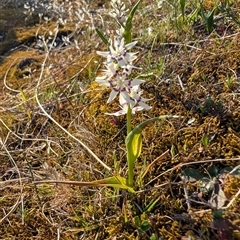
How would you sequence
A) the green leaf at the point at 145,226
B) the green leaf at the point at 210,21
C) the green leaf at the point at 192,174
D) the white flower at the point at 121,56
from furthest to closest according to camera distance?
the green leaf at the point at 210,21 < the green leaf at the point at 192,174 < the green leaf at the point at 145,226 < the white flower at the point at 121,56

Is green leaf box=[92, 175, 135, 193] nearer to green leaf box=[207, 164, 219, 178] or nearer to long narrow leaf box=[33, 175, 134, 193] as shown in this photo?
long narrow leaf box=[33, 175, 134, 193]

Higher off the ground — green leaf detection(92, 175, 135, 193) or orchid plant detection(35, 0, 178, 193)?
orchid plant detection(35, 0, 178, 193)

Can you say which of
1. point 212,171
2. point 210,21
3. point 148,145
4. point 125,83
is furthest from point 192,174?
point 210,21

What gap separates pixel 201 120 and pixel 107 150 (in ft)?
1.25

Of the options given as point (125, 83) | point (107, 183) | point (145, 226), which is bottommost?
point (145, 226)

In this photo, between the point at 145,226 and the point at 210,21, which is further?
the point at 210,21

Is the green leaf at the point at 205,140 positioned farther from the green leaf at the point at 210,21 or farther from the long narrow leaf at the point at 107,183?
the green leaf at the point at 210,21

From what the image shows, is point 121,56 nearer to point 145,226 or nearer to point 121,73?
point 121,73

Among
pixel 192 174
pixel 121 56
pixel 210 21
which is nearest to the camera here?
pixel 121 56

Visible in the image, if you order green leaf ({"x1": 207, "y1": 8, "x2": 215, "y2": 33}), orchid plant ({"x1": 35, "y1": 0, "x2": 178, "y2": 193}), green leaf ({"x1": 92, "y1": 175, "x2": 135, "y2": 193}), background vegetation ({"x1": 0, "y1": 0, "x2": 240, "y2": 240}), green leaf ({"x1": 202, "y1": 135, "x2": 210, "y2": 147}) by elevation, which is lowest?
background vegetation ({"x1": 0, "y1": 0, "x2": 240, "y2": 240})

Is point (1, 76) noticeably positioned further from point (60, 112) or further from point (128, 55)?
point (128, 55)

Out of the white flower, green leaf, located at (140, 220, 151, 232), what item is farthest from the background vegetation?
the white flower

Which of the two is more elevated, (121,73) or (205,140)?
(121,73)

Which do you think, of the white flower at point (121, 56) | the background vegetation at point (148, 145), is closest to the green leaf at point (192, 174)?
the background vegetation at point (148, 145)
